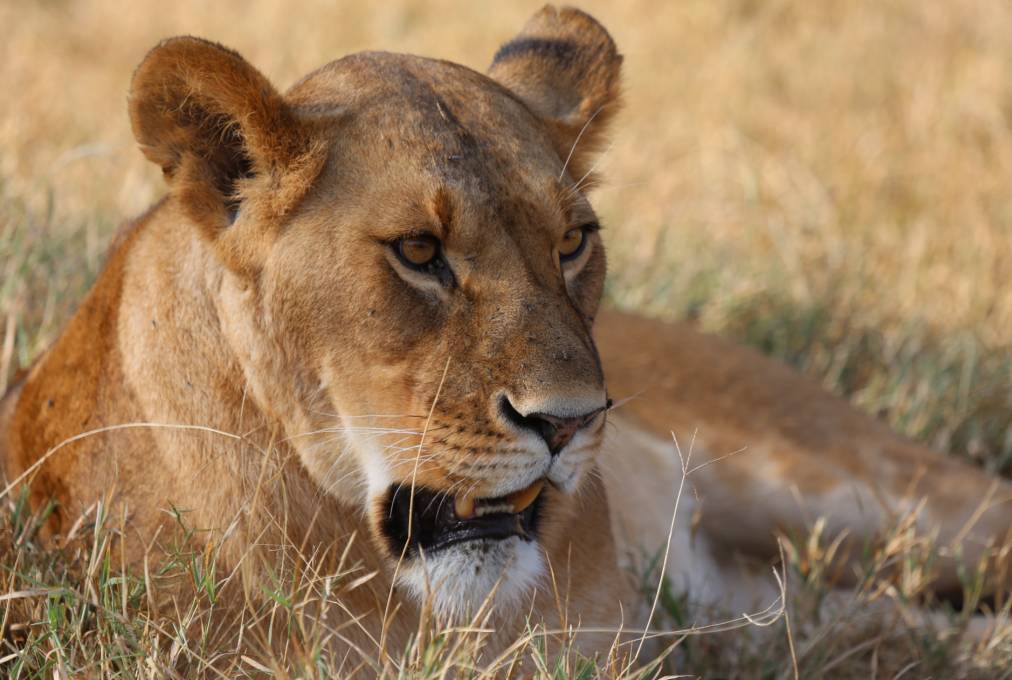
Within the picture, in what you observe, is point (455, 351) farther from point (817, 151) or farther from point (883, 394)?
point (817, 151)

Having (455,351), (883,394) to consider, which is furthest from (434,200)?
(883,394)

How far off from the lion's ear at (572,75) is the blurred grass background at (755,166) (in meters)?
1.43

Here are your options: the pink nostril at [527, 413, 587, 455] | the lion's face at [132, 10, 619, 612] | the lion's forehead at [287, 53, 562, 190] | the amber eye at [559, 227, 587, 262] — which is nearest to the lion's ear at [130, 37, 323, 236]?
the lion's face at [132, 10, 619, 612]

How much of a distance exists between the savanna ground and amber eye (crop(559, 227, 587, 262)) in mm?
684

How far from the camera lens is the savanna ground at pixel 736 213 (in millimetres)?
2332

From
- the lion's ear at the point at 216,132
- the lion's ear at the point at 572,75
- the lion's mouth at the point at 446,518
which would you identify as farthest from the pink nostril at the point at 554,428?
the lion's ear at the point at 572,75

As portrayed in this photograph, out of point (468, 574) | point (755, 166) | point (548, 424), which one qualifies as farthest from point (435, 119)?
point (755, 166)

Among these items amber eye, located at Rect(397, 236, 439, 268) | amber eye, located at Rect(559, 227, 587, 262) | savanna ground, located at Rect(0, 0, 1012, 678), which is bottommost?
savanna ground, located at Rect(0, 0, 1012, 678)

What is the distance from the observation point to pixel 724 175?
6223 millimetres

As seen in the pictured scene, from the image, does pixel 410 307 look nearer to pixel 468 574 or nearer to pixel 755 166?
pixel 468 574

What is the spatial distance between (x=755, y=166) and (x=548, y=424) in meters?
4.46

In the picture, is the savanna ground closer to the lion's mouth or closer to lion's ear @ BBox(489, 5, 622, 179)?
the lion's mouth

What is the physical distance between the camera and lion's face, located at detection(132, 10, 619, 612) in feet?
6.63

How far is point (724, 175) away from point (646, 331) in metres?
2.56
